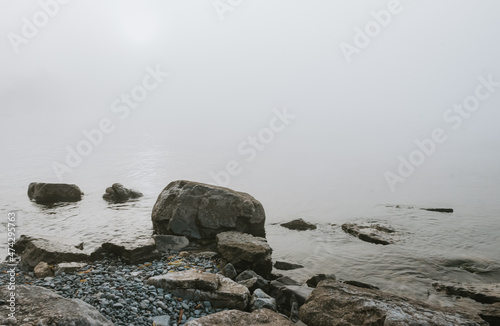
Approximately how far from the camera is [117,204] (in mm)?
21719

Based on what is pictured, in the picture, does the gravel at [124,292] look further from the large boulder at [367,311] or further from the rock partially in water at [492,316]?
the rock partially in water at [492,316]

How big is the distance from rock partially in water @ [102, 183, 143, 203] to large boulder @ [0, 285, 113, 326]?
18.2 metres

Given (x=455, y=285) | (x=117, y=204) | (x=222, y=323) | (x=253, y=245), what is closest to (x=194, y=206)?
(x=253, y=245)

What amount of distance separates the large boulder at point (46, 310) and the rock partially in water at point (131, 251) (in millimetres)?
4383

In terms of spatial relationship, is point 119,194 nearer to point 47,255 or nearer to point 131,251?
point 47,255

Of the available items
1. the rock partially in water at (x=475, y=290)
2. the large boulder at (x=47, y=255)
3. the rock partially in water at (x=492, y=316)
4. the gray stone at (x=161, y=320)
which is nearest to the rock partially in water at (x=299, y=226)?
the rock partially in water at (x=475, y=290)

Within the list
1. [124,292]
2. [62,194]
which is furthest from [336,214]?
[62,194]

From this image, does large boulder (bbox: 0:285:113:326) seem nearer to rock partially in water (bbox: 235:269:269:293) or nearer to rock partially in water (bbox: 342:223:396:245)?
rock partially in water (bbox: 235:269:269:293)

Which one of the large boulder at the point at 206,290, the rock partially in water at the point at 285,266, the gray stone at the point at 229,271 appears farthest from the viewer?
the rock partially in water at the point at 285,266

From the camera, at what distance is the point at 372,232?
15852 mm

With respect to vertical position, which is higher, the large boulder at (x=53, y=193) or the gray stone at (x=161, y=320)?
the large boulder at (x=53, y=193)

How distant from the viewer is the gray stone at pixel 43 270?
28.9 feet

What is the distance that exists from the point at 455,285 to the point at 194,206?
9.38 m

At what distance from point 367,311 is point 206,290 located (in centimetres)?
339
